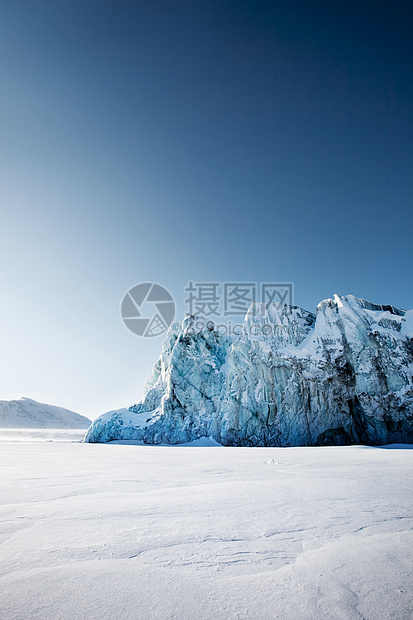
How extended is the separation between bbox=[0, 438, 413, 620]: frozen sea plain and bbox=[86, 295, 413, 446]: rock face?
20.2 m

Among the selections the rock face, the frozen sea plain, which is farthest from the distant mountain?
the frozen sea plain

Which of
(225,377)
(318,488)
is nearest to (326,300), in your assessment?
(225,377)

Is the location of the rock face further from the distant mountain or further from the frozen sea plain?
the distant mountain

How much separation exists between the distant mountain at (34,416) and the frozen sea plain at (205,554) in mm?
73396

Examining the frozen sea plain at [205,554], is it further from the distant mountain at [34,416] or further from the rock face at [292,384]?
the distant mountain at [34,416]

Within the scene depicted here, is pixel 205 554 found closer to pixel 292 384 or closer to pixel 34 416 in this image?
pixel 292 384

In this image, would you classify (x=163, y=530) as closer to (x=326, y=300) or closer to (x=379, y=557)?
(x=379, y=557)

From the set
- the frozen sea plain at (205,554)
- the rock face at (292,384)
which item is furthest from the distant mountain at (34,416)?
the frozen sea plain at (205,554)

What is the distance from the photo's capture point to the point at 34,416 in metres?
67.1

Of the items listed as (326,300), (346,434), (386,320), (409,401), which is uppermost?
(326,300)

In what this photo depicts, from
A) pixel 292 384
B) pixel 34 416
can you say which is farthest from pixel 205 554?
pixel 34 416

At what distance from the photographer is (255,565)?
1598mm

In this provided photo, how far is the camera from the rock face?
2094 centimetres

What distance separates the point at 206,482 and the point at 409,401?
22.0m
